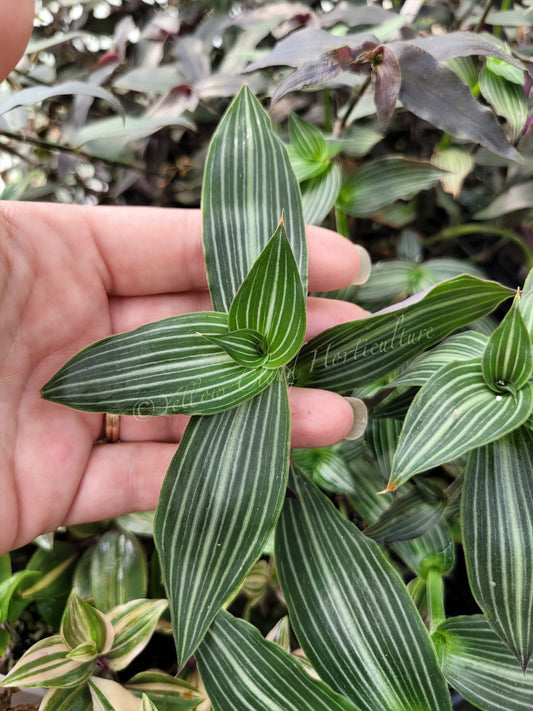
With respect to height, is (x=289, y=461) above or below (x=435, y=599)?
above

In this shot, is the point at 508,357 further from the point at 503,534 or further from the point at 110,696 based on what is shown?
the point at 110,696

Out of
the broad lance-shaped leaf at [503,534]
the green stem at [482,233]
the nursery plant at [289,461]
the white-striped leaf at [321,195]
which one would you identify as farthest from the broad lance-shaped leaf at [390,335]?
the green stem at [482,233]

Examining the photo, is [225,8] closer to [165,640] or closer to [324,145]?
[324,145]

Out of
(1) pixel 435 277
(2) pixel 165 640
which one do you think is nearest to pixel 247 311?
(1) pixel 435 277

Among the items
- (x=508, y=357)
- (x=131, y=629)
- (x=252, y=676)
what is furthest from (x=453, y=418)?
A: (x=131, y=629)

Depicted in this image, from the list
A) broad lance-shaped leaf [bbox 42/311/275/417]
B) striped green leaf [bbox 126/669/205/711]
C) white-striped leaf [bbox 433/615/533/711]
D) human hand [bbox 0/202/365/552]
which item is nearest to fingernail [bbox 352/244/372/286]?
human hand [bbox 0/202/365/552]

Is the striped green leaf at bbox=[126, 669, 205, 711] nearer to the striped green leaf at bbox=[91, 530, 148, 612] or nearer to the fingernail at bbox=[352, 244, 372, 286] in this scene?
the striped green leaf at bbox=[91, 530, 148, 612]
